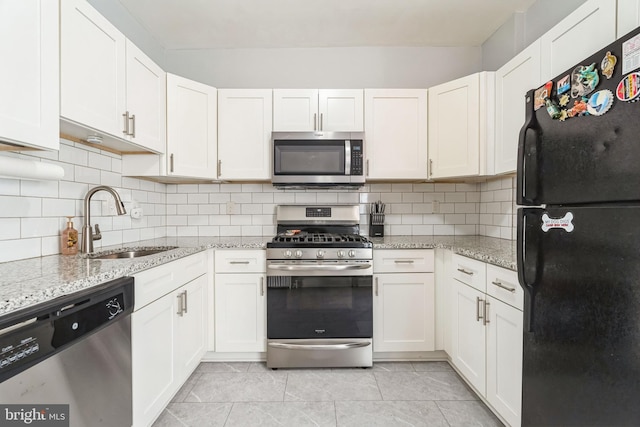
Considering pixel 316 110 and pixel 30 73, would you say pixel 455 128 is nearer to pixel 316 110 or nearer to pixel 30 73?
pixel 316 110

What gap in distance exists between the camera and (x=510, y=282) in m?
1.47

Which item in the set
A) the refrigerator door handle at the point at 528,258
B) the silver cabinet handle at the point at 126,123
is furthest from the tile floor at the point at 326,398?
the silver cabinet handle at the point at 126,123

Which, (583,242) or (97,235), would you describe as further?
(97,235)

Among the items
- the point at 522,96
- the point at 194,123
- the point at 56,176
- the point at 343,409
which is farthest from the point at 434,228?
the point at 56,176

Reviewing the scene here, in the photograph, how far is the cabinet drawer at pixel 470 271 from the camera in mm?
1718

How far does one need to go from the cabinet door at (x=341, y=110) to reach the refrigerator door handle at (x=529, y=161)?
1362 millimetres

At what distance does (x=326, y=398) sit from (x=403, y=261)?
3.38ft

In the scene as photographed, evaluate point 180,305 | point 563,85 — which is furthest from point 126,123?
point 563,85

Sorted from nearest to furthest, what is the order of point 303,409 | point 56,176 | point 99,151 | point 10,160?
point 10,160, point 56,176, point 303,409, point 99,151

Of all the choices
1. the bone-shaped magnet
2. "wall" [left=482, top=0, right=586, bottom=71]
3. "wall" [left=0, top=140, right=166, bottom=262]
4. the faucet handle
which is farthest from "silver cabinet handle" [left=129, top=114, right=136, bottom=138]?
"wall" [left=482, top=0, right=586, bottom=71]

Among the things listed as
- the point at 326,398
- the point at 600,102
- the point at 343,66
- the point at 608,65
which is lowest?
the point at 326,398

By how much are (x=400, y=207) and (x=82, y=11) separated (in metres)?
2.44

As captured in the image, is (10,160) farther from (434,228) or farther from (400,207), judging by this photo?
(434,228)

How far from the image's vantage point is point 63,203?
5.59ft
